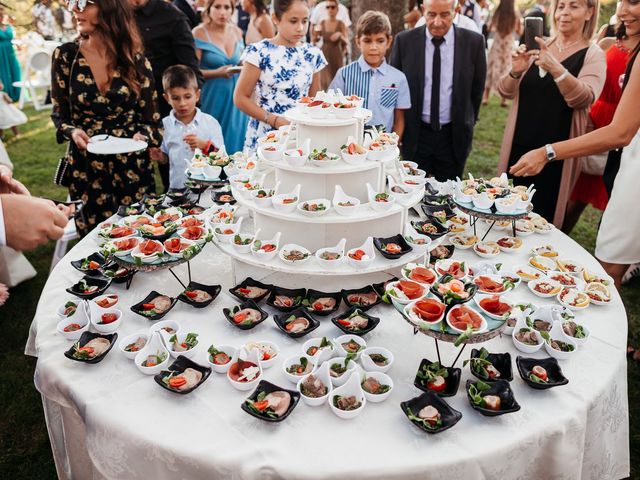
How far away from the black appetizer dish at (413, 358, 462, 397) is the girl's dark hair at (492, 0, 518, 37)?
8.81 m

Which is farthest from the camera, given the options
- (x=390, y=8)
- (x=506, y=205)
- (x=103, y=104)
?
(x=390, y=8)

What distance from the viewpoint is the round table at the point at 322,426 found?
5.86ft

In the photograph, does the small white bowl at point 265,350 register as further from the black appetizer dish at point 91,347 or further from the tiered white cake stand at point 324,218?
the black appetizer dish at point 91,347

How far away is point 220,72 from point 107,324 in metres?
3.76

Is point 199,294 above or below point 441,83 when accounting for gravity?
below

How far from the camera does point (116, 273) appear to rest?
2.89 meters

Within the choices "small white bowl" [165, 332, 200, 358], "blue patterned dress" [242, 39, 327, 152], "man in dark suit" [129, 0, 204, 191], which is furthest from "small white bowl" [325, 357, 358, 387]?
"man in dark suit" [129, 0, 204, 191]

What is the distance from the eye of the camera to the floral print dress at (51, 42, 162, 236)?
379cm

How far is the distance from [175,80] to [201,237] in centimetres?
215

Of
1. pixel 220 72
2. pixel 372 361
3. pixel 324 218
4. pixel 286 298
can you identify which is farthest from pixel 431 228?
pixel 220 72

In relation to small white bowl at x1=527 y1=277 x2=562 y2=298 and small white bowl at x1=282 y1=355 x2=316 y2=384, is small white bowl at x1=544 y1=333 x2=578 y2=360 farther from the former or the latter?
small white bowl at x1=282 y1=355 x2=316 y2=384

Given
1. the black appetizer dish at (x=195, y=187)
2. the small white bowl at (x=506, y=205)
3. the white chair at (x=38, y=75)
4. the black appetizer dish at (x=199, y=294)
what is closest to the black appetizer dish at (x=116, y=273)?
the black appetizer dish at (x=199, y=294)

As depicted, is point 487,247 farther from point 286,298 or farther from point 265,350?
point 265,350

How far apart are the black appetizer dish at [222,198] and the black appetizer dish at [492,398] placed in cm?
232
